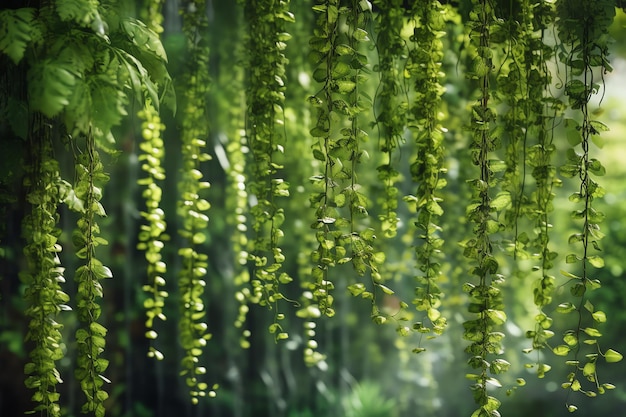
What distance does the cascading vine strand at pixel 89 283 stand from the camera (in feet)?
4.49

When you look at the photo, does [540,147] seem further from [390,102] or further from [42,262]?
[42,262]

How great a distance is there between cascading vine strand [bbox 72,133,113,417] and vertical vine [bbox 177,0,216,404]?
0.36m

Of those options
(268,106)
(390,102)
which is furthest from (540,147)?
(268,106)

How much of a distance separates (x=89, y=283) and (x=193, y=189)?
0.45m

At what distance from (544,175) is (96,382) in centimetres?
94

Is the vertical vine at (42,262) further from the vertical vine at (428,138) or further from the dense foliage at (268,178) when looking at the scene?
the vertical vine at (428,138)

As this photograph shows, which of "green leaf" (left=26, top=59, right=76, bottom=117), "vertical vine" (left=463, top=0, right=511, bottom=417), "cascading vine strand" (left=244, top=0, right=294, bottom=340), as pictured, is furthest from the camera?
"cascading vine strand" (left=244, top=0, right=294, bottom=340)

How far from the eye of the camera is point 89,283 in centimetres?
139

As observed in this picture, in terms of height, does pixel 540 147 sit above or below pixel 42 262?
above

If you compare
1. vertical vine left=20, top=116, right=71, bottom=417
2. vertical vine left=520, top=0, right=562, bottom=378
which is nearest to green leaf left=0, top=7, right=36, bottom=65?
vertical vine left=20, top=116, right=71, bottom=417

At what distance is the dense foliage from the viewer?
4.27ft

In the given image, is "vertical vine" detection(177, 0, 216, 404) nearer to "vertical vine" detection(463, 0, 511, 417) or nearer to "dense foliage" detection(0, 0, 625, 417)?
"dense foliage" detection(0, 0, 625, 417)

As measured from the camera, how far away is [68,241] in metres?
2.83

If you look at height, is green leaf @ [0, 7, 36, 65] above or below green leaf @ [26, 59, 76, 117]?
above
